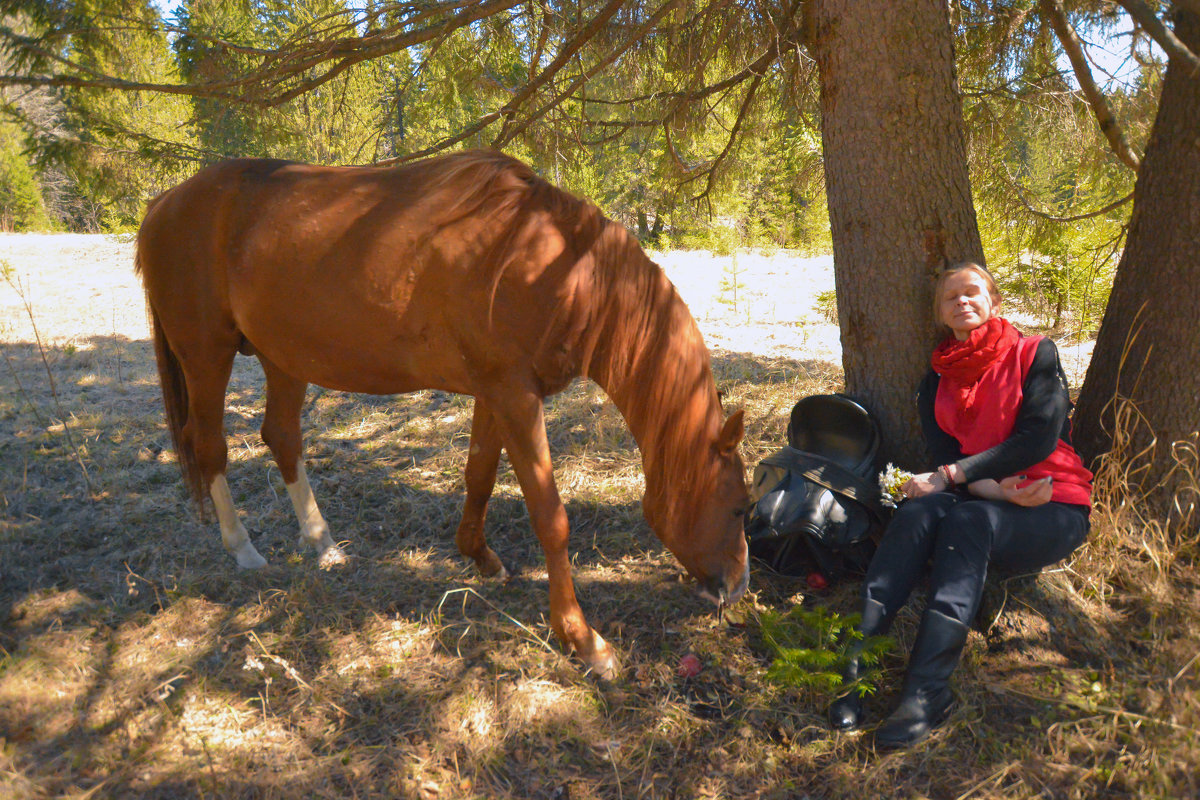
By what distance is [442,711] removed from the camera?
2.19 meters

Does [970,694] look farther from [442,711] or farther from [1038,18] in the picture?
[1038,18]

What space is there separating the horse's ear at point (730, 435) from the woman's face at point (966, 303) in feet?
2.78

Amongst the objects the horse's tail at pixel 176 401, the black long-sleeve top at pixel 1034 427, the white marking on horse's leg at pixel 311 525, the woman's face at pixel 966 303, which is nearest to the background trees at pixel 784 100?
the woman's face at pixel 966 303

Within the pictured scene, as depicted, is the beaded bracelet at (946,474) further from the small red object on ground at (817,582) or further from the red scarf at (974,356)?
the small red object on ground at (817,582)

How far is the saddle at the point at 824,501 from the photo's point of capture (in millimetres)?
2596

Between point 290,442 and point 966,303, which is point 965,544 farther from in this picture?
point 290,442

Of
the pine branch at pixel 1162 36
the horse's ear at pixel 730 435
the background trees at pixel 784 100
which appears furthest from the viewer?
the background trees at pixel 784 100

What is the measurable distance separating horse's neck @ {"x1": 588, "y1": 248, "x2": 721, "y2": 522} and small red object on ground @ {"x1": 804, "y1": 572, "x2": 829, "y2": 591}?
71 cm

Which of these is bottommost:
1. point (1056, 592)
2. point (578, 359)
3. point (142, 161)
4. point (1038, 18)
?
point (1056, 592)

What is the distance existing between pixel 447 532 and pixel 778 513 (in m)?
1.68

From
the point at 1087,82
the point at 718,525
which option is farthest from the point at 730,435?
the point at 1087,82

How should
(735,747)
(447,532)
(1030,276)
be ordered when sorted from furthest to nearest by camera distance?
1. (1030,276)
2. (447,532)
3. (735,747)

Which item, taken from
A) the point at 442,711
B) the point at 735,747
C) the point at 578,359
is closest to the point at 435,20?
the point at 578,359

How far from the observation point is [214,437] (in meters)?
3.21
